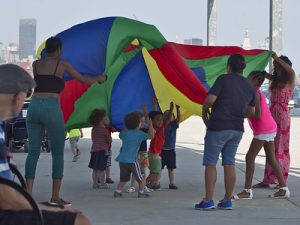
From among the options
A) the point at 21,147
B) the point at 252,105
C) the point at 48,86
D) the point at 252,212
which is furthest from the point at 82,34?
the point at 21,147

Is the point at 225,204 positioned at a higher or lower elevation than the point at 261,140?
lower

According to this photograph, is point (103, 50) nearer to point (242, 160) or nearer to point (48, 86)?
point (48, 86)

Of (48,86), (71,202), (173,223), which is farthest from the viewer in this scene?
(71,202)

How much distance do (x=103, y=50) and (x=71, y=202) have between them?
1.77m

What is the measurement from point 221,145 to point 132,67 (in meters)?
2.78

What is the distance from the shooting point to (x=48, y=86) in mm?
10164

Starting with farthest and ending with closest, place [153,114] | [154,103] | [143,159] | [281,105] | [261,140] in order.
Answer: [154,103] → [281,105] → [153,114] → [143,159] → [261,140]

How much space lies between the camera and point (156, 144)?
12.1 meters

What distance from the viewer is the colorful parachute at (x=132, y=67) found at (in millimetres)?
11266

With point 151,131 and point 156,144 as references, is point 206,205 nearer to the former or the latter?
point 151,131

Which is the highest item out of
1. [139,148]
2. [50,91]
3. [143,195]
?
[50,91]

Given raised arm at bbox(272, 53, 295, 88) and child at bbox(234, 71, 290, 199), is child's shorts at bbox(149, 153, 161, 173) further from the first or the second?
raised arm at bbox(272, 53, 295, 88)

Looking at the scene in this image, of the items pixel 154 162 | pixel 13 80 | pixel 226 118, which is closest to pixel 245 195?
pixel 154 162

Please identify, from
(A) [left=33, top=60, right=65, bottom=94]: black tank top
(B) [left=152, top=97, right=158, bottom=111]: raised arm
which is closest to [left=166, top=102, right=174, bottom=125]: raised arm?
(B) [left=152, top=97, right=158, bottom=111]: raised arm
